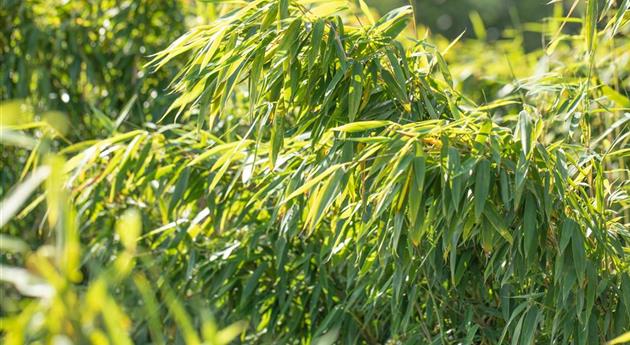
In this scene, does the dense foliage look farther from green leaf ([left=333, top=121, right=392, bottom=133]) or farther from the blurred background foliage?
the blurred background foliage

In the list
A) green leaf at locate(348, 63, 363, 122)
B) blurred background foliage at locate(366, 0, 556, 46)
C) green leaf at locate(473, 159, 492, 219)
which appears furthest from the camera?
blurred background foliage at locate(366, 0, 556, 46)

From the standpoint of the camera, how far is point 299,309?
2.47 meters

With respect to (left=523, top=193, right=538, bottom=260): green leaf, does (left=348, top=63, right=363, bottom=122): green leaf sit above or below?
above

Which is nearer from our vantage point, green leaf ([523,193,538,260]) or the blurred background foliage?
green leaf ([523,193,538,260])

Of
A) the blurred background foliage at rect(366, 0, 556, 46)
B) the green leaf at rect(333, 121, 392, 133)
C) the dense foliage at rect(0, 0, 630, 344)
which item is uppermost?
the green leaf at rect(333, 121, 392, 133)

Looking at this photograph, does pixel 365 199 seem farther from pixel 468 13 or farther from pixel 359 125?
pixel 468 13

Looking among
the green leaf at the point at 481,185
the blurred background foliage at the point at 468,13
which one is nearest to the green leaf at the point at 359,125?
the green leaf at the point at 481,185

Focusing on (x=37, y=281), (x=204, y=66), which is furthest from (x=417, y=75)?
(x=37, y=281)

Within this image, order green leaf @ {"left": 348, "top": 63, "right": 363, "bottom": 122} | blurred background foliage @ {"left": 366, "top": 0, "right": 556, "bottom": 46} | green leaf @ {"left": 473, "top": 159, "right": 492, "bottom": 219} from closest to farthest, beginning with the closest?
green leaf @ {"left": 473, "top": 159, "right": 492, "bottom": 219}, green leaf @ {"left": 348, "top": 63, "right": 363, "bottom": 122}, blurred background foliage @ {"left": 366, "top": 0, "right": 556, "bottom": 46}

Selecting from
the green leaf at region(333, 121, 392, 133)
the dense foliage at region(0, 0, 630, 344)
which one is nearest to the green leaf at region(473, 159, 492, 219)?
the dense foliage at region(0, 0, 630, 344)

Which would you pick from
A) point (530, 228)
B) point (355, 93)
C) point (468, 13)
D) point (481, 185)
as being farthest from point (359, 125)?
point (468, 13)

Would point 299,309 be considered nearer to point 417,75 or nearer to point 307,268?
point 307,268

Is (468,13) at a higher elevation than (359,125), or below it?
below

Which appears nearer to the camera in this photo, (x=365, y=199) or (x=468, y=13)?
(x=365, y=199)
